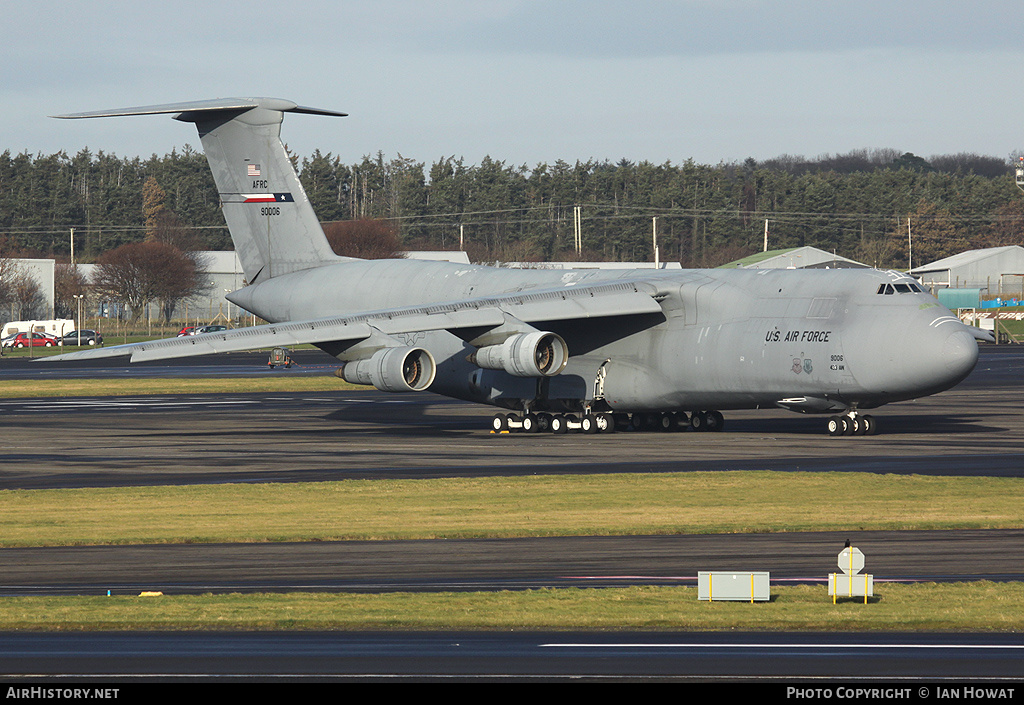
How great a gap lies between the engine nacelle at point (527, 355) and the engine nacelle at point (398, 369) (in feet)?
5.38

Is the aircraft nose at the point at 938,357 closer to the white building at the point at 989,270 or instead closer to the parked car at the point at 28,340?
the parked car at the point at 28,340

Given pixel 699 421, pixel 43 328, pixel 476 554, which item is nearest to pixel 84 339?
pixel 43 328

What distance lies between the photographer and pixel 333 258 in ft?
130

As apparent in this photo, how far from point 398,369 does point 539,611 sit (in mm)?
19581

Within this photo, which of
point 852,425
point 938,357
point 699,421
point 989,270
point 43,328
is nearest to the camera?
point 938,357

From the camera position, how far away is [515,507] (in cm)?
2131

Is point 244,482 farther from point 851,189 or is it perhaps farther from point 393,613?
point 851,189

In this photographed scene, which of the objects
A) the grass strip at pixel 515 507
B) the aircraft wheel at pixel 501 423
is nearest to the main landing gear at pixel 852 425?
the grass strip at pixel 515 507

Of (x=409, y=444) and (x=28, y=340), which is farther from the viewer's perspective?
(x=28, y=340)

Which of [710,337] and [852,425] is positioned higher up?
[710,337]

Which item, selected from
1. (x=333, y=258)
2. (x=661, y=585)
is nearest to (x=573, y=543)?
(x=661, y=585)

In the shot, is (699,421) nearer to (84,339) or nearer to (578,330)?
(578,330)

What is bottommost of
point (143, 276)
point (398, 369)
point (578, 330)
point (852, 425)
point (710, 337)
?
point (852, 425)

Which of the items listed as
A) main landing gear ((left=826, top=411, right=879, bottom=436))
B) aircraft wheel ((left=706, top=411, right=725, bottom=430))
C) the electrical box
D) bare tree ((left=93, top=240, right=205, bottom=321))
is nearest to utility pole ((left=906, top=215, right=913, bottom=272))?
bare tree ((left=93, top=240, right=205, bottom=321))
